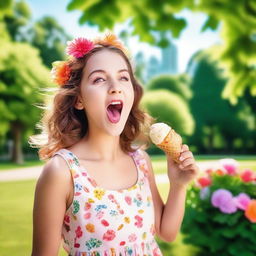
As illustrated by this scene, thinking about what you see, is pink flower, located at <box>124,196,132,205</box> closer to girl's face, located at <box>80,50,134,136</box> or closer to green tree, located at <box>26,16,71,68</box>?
girl's face, located at <box>80,50,134,136</box>

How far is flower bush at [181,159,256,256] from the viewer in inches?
160

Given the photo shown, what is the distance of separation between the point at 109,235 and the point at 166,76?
4363cm

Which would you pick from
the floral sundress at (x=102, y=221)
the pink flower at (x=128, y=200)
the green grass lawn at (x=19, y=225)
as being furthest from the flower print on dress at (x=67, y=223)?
the green grass lawn at (x=19, y=225)

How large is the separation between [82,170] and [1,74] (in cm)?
2257

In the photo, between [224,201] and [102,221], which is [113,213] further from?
[224,201]

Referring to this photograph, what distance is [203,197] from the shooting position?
4309mm

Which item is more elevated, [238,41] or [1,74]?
[238,41]

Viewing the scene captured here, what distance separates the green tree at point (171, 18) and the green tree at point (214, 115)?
32.9 metres

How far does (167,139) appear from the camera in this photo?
2082 mm

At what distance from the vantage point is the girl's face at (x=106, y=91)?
6.43 feet

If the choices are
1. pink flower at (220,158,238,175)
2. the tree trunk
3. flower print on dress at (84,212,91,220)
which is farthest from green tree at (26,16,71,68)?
flower print on dress at (84,212,91,220)

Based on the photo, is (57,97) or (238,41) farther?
(57,97)

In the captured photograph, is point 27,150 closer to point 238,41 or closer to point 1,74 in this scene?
point 1,74

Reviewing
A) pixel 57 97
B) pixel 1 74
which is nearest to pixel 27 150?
pixel 1 74
